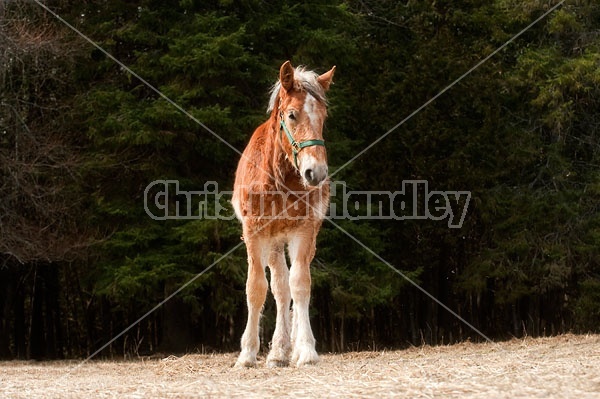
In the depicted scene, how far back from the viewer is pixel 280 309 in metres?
8.63

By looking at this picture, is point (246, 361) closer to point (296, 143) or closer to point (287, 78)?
point (296, 143)

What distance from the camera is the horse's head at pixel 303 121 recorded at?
23.5ft

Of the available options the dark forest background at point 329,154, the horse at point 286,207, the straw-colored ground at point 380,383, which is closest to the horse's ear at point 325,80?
the horse at point 286,207

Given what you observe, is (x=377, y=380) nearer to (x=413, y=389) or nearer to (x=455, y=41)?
(x=413, y=389)

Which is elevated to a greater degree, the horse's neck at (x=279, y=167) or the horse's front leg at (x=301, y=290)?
the horse's neck at (x=279, y=167)

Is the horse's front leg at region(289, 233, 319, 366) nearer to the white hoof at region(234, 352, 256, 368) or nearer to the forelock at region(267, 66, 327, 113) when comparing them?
the white hoof at region(234, 352, 256, 368)

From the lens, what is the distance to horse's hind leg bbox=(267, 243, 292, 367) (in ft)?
26.7

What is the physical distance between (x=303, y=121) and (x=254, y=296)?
6.40 feet

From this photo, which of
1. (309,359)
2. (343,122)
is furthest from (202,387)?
(343,122)

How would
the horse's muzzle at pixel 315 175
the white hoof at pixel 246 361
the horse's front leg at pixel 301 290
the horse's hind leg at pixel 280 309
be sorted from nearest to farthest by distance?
the horse's muzzle at pixel 315 175 < the horse's front leg at pixel 301 290 < the white hoof at pixel 246 361 < the horse's hind leg at pixel 280 309

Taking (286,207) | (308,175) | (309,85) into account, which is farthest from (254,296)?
(309,85)

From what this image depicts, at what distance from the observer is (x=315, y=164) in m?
7.10

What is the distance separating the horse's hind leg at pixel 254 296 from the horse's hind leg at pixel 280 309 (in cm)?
20

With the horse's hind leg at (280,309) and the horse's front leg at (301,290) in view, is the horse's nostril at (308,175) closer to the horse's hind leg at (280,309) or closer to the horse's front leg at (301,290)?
the horse's front leg at (301,290)
